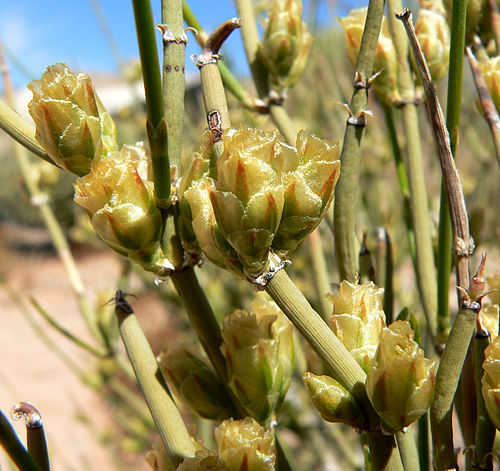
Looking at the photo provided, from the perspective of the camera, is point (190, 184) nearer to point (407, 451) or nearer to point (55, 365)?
point (407, 451)

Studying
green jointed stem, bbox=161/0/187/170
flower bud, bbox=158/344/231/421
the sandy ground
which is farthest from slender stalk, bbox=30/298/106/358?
the sandy ground

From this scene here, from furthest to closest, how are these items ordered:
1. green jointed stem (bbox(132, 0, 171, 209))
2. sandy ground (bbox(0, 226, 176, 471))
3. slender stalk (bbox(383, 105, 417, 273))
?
sandy ground (bbox(0, 226, 176, 471)), slender stalk (bbox(383, 105, 417, 273)), green jointed stem (bbox(132, 0, 171, 209))

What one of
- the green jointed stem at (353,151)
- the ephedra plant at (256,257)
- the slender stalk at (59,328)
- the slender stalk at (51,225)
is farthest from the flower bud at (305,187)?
the slender stalk at (51,225)

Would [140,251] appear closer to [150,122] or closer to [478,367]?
[150,122]

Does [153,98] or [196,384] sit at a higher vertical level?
[153,98]

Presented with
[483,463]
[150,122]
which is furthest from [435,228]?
[150,122]

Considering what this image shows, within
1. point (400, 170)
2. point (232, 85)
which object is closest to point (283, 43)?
point (232, 85)

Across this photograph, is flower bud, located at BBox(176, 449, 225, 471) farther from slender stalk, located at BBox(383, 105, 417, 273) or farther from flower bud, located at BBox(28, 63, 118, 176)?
slender stalk, located at BBox(383, 105, 417, 273)
